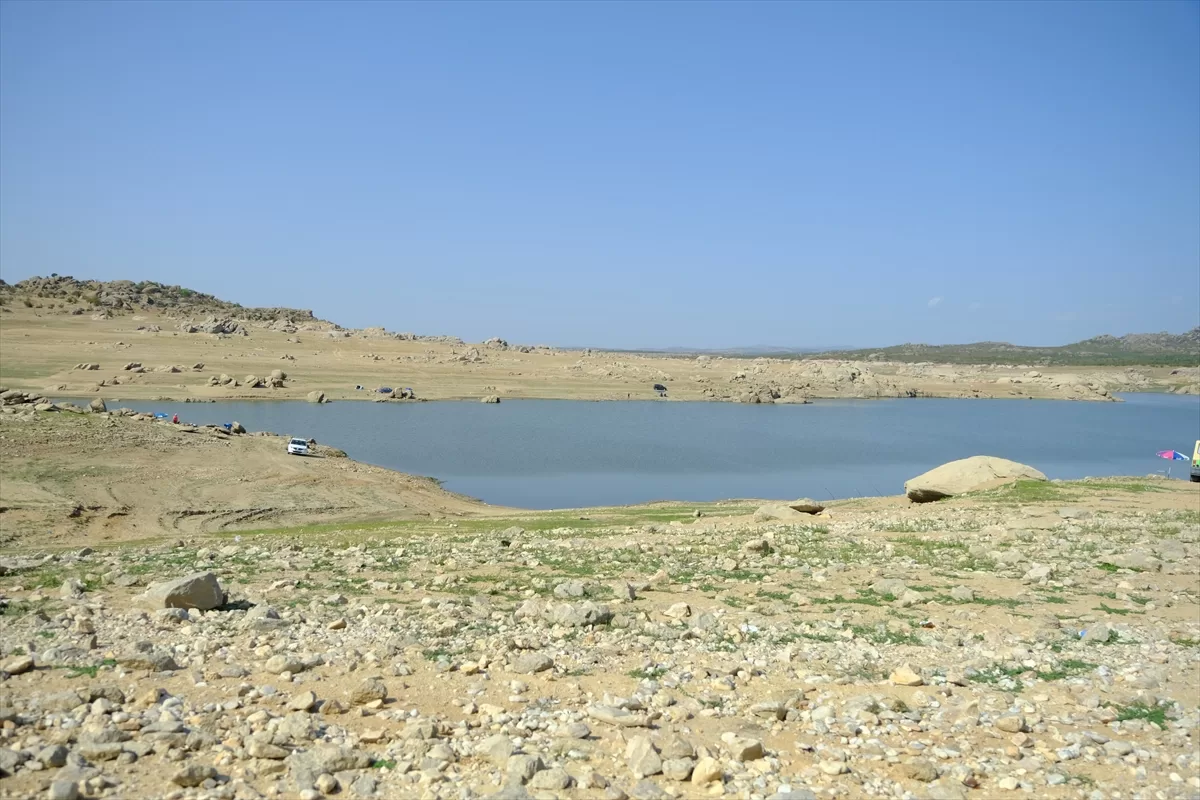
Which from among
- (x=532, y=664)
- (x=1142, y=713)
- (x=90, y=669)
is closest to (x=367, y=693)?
(x=532, y=664)

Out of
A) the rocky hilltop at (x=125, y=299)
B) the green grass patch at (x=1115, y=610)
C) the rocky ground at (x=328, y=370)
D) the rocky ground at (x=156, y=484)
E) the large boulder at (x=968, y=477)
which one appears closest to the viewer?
the green grass patch at (x=1115, y=610)

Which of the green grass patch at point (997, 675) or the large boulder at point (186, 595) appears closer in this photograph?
the green grass patch at point (997, 675)

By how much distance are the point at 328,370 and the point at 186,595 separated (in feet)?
297

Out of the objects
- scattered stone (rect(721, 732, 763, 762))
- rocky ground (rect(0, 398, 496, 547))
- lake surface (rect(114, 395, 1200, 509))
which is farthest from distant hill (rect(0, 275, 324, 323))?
scattered stone (rect(721, 732, 763, 762))

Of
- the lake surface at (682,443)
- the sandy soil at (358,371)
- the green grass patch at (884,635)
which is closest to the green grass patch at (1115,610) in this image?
the green grass patch at (884,635)

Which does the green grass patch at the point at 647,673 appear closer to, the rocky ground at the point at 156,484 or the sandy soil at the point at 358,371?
the rocky ground at the point at 156,484

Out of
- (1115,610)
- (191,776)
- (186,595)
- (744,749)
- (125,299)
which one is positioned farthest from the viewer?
(125,299)

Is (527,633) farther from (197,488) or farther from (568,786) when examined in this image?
(197,488)

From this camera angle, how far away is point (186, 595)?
11000 mm

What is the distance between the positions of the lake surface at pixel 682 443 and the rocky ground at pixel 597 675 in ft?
85.0

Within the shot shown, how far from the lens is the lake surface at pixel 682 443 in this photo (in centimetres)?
4759

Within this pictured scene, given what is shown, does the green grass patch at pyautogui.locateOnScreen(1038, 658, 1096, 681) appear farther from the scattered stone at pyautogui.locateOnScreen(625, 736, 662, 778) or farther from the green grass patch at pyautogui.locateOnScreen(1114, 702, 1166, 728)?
the scattered stone at pyautogui.locateOnScreen(625, 736, 662, 778)

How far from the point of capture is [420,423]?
7069cm

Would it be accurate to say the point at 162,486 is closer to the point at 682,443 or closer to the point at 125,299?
the point at 682,443
